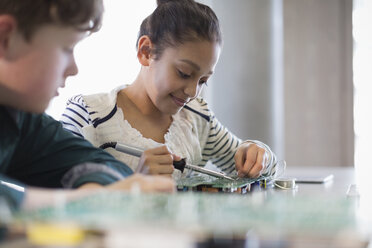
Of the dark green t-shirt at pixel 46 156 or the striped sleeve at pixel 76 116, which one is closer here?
the dark green t-shirt at pixel 46 156

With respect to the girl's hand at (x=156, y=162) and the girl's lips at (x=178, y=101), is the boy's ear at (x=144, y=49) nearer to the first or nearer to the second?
the girl's lips at (x=178, y=101)

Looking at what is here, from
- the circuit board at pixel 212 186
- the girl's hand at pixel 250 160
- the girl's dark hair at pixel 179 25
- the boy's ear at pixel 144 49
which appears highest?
the girl's dark hair at pixel 179 25

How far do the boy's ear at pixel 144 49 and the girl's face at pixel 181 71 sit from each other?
0.9 inches

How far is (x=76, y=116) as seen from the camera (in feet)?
3.75

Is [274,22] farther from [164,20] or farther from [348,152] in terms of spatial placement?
[164,20]

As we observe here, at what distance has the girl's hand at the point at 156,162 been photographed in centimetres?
99

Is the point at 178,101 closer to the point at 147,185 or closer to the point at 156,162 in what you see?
the point at 156,162

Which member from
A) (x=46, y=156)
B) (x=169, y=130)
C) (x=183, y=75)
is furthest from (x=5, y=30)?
(x=169, y=130)

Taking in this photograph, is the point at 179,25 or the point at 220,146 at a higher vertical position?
the point at 179,25

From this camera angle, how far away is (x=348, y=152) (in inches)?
152

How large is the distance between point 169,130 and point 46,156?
0.46 m

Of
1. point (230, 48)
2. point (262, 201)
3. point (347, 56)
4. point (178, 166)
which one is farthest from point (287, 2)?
point (262, 201)

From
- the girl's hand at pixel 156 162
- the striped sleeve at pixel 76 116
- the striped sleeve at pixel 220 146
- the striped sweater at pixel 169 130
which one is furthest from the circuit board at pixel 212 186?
the striped sleeve at pixel 220 146

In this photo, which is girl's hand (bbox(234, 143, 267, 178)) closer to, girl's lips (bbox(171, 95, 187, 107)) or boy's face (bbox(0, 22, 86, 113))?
girl's lips (bbox(171, 95, 187, 107))
